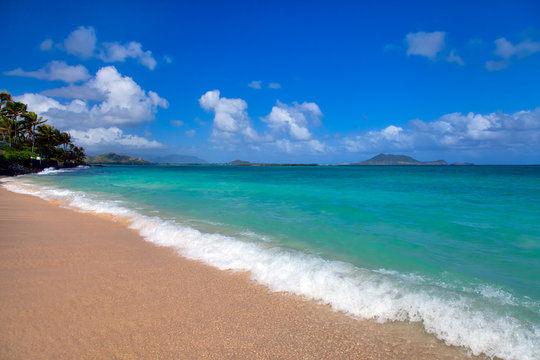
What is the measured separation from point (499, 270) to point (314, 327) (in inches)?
189

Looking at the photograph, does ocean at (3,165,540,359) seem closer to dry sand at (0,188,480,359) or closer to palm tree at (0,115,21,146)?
dry sand at (0,188,480,359)

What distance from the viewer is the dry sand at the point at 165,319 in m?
2.86

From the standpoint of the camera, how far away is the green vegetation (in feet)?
150

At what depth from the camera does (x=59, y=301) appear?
3752 millimetres

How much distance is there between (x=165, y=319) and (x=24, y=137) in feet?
275

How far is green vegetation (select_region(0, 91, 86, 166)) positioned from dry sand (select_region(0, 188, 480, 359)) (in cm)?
4765

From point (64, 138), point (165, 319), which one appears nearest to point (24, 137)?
point (64, 138)

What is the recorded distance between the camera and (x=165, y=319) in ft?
11.2

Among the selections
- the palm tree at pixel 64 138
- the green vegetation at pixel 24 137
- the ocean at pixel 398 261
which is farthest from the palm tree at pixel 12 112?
the ocean at pixel 398 261

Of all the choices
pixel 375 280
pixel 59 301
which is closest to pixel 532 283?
pixel 375 280

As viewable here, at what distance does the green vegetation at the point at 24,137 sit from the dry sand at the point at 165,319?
47650mm

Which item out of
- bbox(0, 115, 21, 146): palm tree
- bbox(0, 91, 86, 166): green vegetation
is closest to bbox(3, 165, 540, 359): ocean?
bbox(0, 91, 86, 166): green vegetation

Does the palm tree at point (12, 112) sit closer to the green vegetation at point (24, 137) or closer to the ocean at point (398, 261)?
the green vegetation at point (24, 137)

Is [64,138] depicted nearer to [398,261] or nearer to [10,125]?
[10,125]
